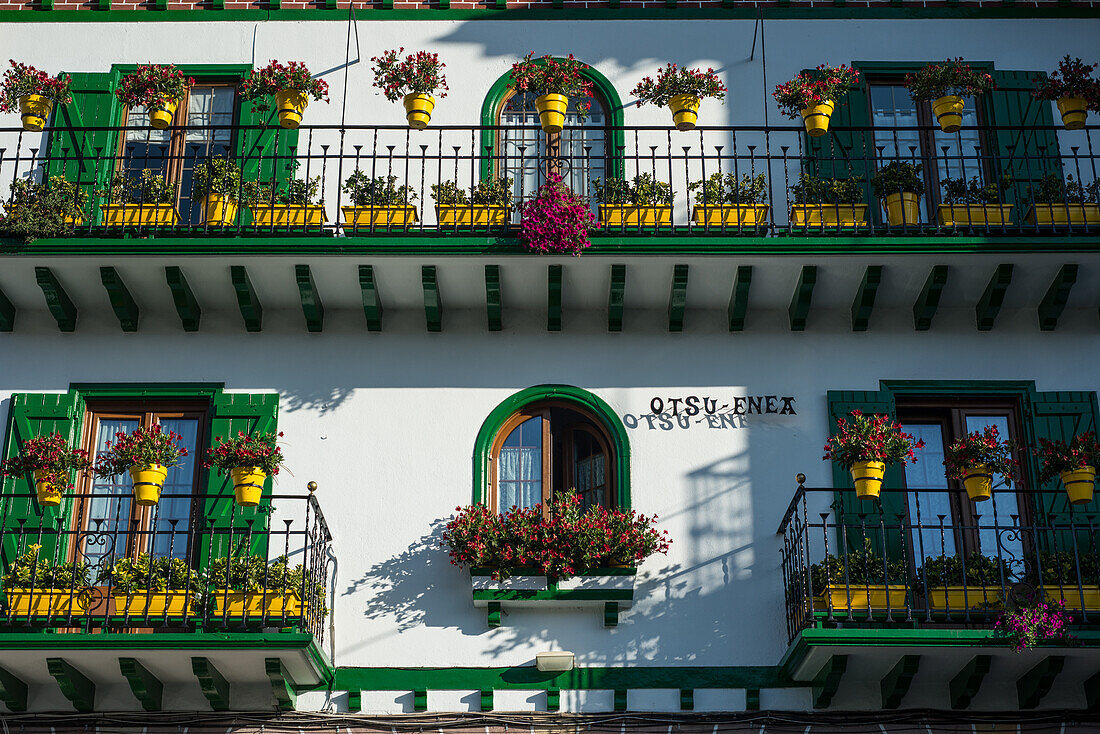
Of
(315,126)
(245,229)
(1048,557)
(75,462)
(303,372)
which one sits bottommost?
(1048,557)

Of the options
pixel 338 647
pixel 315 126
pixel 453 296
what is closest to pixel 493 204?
pixel 453 296

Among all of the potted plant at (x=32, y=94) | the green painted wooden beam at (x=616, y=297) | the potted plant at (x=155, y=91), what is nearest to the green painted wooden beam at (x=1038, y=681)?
the green painted wooden beam at (x=616, y=297)

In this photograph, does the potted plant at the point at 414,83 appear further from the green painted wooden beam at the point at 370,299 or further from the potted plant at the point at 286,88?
the green painted wooden beam at the point at 370,299

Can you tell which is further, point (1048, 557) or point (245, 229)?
point (245, 229)

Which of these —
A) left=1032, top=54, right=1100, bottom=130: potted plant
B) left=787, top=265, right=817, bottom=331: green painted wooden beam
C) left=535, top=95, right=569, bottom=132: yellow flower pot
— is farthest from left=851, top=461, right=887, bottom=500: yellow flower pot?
left=535, top=95, right=569, bottom=132: yellow flower pot

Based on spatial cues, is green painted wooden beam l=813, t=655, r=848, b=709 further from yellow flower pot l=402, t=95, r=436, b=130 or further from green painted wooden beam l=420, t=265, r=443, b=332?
yellow flower pot l=402, t=95, r=436, b=130

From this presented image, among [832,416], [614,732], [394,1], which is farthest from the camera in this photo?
[394,1]

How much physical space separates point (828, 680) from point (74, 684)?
6.60m

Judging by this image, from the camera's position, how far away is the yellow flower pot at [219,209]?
587 inches

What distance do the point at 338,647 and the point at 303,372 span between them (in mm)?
2796

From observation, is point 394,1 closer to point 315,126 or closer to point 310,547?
point 315,126

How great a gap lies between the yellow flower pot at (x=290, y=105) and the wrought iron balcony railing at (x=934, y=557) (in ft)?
20.2

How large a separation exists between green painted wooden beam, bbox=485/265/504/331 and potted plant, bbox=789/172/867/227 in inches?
116

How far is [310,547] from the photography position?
13977 mm
